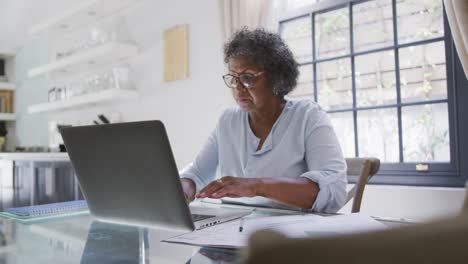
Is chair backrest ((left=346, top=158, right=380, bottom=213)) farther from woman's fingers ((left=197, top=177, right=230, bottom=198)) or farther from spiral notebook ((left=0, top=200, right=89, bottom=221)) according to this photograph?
spiral notebook ((left=0, top=200, right=89, bottom=221))

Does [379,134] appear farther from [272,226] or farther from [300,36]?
[272,226]

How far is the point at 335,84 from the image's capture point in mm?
2615

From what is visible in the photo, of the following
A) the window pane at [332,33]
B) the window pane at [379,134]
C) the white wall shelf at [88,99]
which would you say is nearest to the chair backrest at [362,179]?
the window pane at [379,134]

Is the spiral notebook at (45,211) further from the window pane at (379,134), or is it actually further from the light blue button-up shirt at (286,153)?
the window pane at (379,134)

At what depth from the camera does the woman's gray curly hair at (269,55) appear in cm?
160

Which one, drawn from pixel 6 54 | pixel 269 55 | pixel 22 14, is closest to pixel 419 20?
pixel 269 55

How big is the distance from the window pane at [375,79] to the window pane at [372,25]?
2.7 inches

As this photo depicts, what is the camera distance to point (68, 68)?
4.34 meters

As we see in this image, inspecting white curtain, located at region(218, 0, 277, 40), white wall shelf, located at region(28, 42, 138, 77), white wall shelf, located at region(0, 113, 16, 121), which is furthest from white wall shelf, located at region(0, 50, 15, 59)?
white curtain, located at region(218, 0, 277, 40)

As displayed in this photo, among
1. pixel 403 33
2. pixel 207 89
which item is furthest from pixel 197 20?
pixel 403 33

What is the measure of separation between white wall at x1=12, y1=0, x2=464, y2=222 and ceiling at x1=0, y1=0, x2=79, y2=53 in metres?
1.01

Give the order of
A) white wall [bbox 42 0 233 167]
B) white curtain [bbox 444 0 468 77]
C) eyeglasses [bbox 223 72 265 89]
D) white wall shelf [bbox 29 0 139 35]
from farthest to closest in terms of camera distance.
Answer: white wall shelf [bbox 29 0 139 35] → white wall [bbox 42 0 233 167] → white curtain [bbox 444 0 468 77] → eyeglasses [bbox 223 72 265 89]

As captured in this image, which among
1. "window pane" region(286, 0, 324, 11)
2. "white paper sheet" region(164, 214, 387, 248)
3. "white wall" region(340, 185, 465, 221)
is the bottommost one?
"white wall" region(340, 185, 465, 221)

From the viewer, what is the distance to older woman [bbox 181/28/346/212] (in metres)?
1.24
